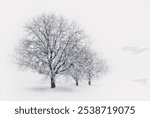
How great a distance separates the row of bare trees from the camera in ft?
91.2

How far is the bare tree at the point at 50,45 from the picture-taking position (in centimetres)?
2778

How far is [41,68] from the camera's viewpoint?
27.4 m

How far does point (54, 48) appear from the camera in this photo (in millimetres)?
27953

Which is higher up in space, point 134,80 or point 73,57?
point 73,57

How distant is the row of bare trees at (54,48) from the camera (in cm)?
2780

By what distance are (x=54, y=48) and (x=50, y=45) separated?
0.49 metres

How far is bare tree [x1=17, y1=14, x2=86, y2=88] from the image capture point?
91.1 ft

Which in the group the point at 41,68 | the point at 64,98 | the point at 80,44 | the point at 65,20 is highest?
the point at 65,20

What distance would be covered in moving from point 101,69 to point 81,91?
894 centimetres

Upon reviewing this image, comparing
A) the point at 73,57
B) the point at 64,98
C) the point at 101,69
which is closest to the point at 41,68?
the point at 73,57

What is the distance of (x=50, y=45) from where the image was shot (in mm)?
28141
